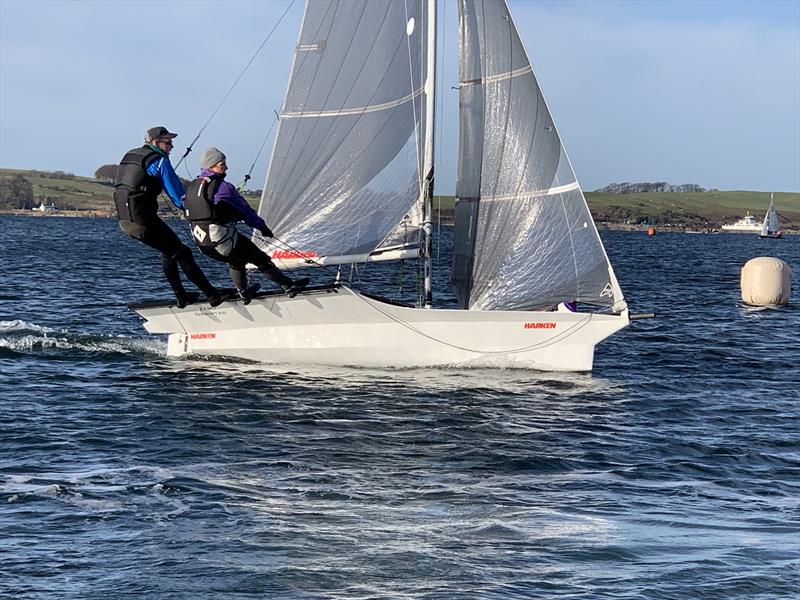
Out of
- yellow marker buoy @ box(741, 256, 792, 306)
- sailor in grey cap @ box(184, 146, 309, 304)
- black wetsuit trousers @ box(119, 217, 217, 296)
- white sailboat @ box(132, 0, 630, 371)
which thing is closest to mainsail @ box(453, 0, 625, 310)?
white sailboat @ box(132, 0, 630, 371)

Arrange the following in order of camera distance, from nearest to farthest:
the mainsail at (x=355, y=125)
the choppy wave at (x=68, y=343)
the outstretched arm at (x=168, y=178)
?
1. the outstretched arm at (x=168, y=178)
2. the mainsail at (x=355, y=125)
3. the choppy wave at (x=68, y=343)

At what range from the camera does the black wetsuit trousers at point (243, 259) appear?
60.8ft

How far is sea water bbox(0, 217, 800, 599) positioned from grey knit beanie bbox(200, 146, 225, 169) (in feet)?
11.6

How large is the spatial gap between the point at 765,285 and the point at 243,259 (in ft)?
81.0

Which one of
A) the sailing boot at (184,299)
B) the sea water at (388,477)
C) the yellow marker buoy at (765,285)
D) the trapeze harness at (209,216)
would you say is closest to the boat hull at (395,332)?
the sailing boot at (184,299)

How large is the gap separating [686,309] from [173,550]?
29.1 metres

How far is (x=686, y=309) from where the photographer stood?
120ft

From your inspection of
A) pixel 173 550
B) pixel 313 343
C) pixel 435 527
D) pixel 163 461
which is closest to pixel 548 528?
pixel 435 527

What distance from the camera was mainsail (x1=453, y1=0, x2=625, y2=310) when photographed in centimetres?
2005

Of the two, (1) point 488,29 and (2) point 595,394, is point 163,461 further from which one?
(1) point 488,29

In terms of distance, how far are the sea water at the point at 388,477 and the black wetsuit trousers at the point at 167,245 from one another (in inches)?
66.8

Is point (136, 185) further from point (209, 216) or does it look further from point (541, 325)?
point (541, 325)

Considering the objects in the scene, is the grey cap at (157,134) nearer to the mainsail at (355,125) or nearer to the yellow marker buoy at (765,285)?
the mainsail at (355,125)

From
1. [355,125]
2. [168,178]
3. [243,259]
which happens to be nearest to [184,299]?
[243,259]
